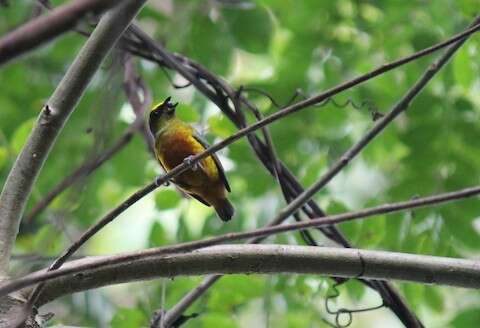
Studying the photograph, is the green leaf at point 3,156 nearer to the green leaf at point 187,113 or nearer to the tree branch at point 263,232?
the green leaf at point 187,113

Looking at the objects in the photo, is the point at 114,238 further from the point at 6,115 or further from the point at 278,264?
the point at 278,264

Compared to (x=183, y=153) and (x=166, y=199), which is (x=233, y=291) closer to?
(x=166, y=199)

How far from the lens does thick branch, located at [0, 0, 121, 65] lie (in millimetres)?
758

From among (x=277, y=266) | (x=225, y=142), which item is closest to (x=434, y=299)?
(x=277, y=266)

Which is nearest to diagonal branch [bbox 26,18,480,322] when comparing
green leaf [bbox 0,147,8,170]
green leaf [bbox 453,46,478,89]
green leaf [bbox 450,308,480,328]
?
green leaf [bbox 450,308,480,328]

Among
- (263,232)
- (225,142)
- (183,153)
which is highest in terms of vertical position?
(183,153)

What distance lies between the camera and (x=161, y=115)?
3.46 metres

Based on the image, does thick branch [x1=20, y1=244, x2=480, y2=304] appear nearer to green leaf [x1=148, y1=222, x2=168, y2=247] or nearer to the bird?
green leaf [x1=148, y1=222, x2=168, y2=247]

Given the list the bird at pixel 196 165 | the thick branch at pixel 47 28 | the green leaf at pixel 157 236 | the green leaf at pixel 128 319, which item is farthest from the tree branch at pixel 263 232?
the bird at pixel 196 165

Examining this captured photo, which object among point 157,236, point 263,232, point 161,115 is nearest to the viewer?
point 263,232

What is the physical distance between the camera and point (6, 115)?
351 cm

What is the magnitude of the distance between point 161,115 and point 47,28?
2.70 meters

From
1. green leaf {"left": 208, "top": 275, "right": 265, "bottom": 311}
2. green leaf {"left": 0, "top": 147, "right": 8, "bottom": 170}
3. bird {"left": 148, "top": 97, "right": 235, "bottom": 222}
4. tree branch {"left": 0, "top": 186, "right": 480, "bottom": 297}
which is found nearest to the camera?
tree branch {"left": 0, "top": 186, "right": 480, "bottom": 297}

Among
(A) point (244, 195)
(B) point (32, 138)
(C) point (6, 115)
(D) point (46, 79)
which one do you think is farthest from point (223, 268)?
(D) point (46, 79)
